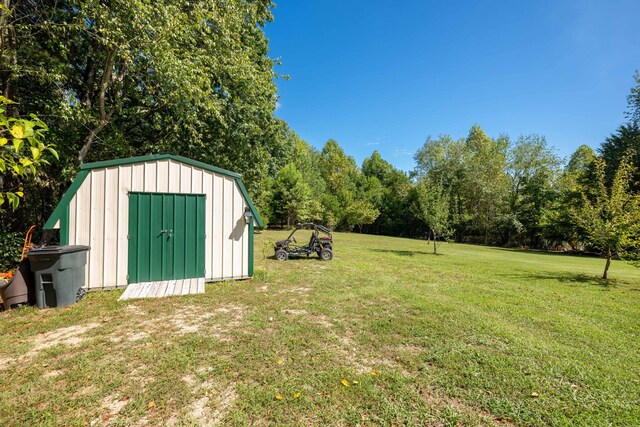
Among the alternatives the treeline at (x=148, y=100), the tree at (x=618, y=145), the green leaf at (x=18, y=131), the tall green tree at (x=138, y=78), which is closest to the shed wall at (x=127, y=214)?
the treeline at (x=148, y=100)

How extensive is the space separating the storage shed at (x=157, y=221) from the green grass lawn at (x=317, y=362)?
83 centimetres

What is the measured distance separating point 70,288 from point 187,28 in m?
6.87

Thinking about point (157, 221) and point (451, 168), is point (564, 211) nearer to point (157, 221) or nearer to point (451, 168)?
point (451, 168)

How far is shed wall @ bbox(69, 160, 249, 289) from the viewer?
5.25 metres

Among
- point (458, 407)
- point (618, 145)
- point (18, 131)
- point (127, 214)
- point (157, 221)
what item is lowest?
point (458, 407)

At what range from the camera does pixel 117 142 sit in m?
8.69

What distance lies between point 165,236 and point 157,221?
380 millimetres

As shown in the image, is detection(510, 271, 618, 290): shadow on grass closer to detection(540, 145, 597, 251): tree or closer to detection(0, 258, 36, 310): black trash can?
detection(0, 258, 36, 310): black trash can

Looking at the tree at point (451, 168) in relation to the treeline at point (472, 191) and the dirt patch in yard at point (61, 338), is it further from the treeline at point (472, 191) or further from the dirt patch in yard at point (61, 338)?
the dirt patch in yard at point (61, 338)

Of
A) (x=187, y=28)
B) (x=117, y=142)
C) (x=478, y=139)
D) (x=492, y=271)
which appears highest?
(x=478, y=139)

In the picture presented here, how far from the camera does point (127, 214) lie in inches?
217

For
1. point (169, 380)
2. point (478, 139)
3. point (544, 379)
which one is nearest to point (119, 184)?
point (169, 380)

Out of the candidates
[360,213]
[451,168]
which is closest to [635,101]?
[451,168]

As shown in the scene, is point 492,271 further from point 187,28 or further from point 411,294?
point 187,28
